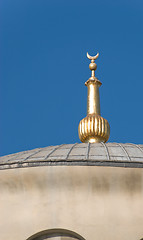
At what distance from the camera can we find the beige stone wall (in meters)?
13.3

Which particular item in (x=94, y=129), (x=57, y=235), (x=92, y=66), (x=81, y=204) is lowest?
(x=57, y=235)

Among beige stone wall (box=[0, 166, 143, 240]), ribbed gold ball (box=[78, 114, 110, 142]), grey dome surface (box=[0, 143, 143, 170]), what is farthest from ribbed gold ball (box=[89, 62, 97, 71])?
beige stone wall (box=[0, 166, 143, 240])

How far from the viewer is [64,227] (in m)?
13.4

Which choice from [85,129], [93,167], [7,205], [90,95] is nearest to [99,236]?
[93,167]

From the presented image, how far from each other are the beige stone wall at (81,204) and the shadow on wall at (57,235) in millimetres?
128

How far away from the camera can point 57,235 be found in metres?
13.5

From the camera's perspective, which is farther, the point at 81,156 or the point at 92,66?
the point at 92,66

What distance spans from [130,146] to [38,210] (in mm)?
4017

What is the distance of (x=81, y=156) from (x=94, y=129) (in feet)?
16.7

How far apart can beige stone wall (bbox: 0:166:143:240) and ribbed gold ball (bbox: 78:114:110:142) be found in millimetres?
6036

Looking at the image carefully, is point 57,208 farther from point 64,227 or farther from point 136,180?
point 136,180

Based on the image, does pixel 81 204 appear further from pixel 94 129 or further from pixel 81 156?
pixel 94 129

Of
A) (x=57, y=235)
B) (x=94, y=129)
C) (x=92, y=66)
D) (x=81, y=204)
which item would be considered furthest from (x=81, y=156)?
(x=92, y=66)

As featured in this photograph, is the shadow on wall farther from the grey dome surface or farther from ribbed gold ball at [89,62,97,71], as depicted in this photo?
ribbed gold ball at [89,62,97,71]
